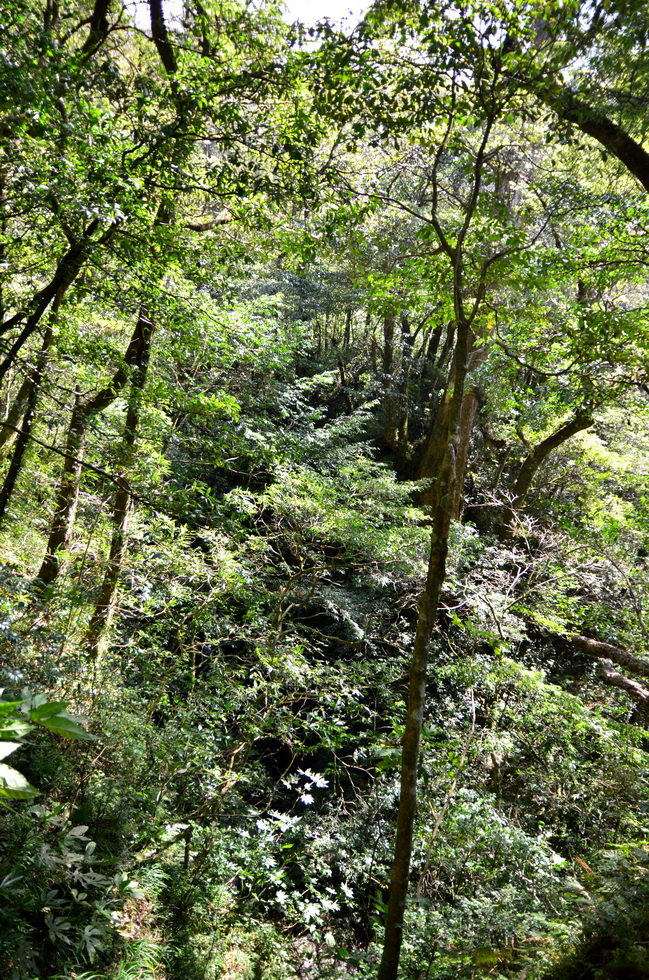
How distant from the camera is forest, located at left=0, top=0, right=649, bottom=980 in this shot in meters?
3.38

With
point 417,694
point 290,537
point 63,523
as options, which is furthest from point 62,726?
point 63,523

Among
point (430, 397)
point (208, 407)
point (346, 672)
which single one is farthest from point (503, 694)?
point (430, 397)

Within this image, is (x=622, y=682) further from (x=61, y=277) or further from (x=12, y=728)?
(x=12, y=728)

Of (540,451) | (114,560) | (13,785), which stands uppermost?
(540,451)

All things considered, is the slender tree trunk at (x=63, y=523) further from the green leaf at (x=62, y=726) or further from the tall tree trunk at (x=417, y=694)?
the green leaf at (x=62, y=726)

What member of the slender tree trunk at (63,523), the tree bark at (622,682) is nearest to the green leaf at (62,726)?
the slender tree trunk at (63,523)

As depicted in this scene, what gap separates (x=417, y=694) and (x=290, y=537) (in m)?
3.70

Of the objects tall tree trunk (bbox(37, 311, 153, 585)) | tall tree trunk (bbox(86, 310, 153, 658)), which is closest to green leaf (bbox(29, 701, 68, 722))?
tall tree trunk (bbox(86, 310, 153, 658))

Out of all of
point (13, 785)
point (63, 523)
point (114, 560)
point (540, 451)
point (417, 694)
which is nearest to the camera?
point (13, 785)

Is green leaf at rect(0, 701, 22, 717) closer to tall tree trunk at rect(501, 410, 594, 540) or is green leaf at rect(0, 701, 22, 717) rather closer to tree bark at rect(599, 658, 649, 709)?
tree bark at rect(599, 658, 649, 709)

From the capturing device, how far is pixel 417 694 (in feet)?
11.0

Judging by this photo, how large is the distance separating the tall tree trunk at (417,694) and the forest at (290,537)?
2cm

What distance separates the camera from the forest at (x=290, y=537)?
11.1 feet

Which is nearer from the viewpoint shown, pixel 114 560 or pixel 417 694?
pixel 417 694
